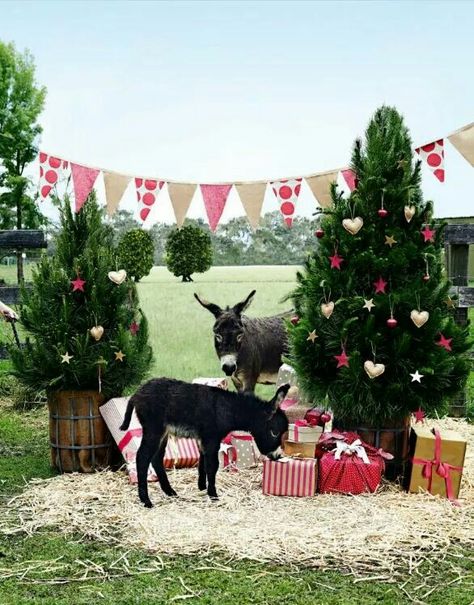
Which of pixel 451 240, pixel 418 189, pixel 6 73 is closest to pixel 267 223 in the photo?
pixel 451 240

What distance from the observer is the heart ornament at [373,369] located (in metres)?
4.64

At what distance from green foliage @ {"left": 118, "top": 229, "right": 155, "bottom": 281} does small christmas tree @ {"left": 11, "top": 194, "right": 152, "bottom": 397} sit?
8.59 ft

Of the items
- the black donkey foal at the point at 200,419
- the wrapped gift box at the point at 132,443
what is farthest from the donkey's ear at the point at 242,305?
the black donkey foal at the point at 200,419

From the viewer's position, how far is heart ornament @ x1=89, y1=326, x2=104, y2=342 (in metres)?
5.15

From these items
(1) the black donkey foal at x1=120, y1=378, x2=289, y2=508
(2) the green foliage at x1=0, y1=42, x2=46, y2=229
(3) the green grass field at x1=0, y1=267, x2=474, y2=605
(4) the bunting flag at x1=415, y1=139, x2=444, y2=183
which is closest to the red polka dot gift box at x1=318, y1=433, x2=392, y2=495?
(1) the black donkey foal at x1=120, y1=378, x2=289, y2=508

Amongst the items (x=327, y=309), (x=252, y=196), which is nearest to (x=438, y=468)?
Answer: (x=327, y=309)

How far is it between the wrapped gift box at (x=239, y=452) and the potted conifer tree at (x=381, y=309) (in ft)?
2.08

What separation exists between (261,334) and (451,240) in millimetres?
2268

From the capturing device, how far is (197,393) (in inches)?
178

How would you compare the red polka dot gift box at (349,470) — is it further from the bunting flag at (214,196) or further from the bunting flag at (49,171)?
the bunting flag at (49,171)

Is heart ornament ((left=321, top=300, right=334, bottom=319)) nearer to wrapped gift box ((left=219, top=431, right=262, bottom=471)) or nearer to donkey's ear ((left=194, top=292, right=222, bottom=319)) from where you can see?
wrapped gift box ((left=219, top=431, right=262, bottom=471))

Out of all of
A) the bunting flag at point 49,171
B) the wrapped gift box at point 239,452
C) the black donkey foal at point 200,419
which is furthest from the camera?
the bunting flag at point 49,171

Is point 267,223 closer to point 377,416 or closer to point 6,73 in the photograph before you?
point 377,416

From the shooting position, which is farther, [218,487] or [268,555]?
[218,487]
